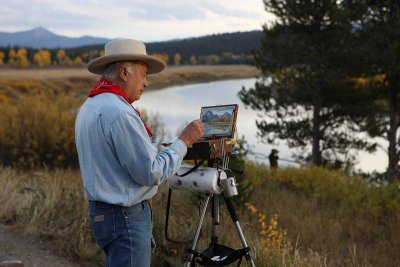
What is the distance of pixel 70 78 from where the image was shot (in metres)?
59.6

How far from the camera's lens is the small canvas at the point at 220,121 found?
9.29ft

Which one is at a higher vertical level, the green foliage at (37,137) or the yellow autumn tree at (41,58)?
the green foliage at (37,137)

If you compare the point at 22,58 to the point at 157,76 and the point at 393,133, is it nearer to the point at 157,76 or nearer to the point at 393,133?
the point at 157,76

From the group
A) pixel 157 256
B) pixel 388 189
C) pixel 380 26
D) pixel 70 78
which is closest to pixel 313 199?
pixel 388 189

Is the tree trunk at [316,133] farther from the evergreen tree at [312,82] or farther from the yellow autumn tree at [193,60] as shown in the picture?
the yellow autumn tree at [193,60]

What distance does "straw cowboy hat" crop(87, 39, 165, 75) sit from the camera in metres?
2.53

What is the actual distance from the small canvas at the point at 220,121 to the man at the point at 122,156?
0.28 meters

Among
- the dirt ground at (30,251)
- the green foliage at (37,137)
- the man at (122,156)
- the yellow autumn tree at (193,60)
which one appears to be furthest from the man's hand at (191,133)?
the yellow autumn tree at (193,60)

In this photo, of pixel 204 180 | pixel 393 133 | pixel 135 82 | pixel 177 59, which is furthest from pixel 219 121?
pixel 177 59

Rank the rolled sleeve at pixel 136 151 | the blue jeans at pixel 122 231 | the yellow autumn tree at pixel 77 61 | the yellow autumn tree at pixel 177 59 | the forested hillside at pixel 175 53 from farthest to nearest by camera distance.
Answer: the yellow autumn tree at pixel 177 59 < the yellow autumn tree at pixel 77 61 < the forested hillside at pixel 175 53 < the blue jeans at pixel 122 231 < the rolled sleeve at pixel 136 151

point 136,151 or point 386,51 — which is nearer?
point 136,151

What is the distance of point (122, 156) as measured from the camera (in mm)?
2371

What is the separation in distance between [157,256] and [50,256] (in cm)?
97

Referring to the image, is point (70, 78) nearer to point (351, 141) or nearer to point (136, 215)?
point (351, 141)
